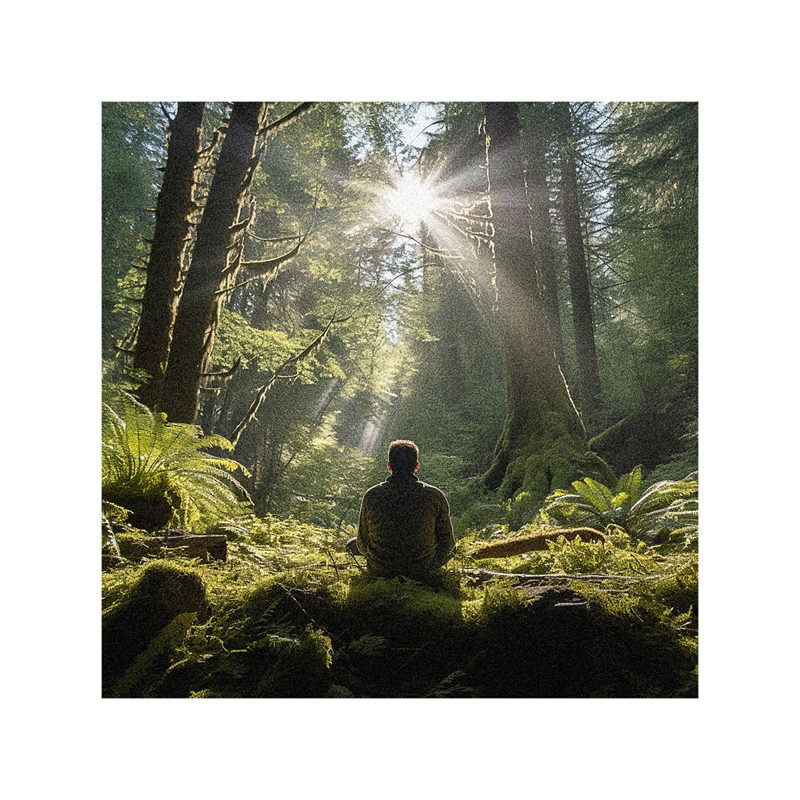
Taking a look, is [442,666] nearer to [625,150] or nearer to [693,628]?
[693,628]

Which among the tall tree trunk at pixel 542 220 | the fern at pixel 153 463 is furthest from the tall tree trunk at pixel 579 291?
the fern at pixel 153 463

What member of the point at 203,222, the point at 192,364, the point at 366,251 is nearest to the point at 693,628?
the point at 192,364

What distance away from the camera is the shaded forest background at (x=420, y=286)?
510 centimetres

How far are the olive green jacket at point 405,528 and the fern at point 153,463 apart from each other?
1.62 m

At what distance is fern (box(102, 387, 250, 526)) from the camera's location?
3.57m

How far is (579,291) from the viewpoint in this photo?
816 cm

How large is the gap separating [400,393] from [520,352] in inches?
111

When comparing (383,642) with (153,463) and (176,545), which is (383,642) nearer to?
(176,545)

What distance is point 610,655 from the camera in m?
2.58

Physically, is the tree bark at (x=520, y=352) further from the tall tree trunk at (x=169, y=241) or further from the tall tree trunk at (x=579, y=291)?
the tall tree trunk at (x=169, y=241)

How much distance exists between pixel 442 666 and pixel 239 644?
1.05 metres

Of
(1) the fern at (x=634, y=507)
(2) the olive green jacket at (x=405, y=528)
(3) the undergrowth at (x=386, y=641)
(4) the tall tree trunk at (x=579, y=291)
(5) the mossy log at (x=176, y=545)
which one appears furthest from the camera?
(4) the tall tree trunk at (x=579, y=291)

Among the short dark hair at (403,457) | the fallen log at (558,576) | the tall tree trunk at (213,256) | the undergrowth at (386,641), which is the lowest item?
the undergrowth at (386,641)

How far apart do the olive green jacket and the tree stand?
293 cm
